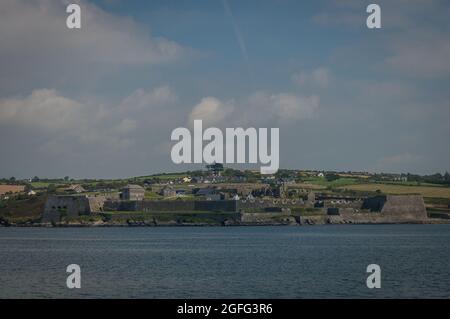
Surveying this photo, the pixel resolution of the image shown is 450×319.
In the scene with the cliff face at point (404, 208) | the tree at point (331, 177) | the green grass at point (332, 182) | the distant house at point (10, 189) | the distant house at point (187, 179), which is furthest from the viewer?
the distant house at point (187, 179)

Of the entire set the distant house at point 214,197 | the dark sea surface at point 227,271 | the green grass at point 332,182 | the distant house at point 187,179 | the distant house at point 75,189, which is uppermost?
the distant house at point 187,179

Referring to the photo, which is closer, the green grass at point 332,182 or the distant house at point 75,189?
the green grass at point 332,182

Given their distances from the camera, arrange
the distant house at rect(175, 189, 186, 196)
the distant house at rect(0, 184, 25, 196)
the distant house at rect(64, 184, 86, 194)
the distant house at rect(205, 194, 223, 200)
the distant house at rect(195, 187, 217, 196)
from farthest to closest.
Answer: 1. the distant house at rect(0, 184, 25, 196)
2. the distant house at rect(64, 184, 86, 194)
3. the distant house at rect(175, 189, 186, 196)
4. the distant house at rect(195, 187, 217, 196)
5. the distant house at rect(205, 194, 223, 200)

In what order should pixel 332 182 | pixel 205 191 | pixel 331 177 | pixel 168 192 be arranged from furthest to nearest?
1. pixel 331 177
2. pixel 332 182
3. pixel 168 192
4. pixel 205 191

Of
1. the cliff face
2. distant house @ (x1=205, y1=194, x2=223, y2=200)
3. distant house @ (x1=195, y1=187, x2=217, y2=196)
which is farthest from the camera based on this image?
distant house @ (x1=195, y1=187, x2=217, y2=196)

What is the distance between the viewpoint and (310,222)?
8706 centimetres

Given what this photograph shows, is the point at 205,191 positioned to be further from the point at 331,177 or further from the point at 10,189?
the point at 10,189

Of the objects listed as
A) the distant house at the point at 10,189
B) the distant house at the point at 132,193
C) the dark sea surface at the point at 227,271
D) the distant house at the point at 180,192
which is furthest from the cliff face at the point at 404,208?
the distant house at the point at 10,189

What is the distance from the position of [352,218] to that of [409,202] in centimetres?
564

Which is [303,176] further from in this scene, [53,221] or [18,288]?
[18,288]

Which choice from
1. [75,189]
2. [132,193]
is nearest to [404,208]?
[132,193]

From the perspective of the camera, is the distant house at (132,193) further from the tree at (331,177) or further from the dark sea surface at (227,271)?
the dark sea surface at (227,271)

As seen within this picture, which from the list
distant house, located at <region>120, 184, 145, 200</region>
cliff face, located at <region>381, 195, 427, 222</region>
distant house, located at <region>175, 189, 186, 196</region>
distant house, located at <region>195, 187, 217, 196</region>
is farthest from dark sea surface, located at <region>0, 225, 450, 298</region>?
distant house, located at <region>175, 189, 186, 196</region>

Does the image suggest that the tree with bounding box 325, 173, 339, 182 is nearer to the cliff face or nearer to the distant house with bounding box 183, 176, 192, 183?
the distant house with bounding box 183, 176, 192, 183
